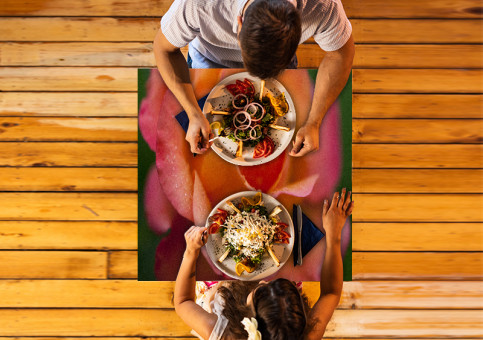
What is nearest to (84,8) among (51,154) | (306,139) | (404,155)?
(51,154)

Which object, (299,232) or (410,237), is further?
(410,237)

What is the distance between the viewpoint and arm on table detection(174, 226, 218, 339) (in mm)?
1511

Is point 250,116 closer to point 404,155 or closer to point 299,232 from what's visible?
point 299,232

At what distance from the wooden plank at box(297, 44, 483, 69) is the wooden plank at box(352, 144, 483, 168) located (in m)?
0.57

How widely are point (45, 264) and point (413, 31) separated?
3.04m

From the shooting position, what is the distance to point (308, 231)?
A: 5.24ft

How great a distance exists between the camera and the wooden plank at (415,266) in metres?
2.42

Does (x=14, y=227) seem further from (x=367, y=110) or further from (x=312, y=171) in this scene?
(x=367, y=110)

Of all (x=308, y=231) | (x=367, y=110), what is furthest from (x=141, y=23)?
(x=308, y=231)

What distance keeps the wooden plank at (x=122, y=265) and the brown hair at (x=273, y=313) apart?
43.3 inches

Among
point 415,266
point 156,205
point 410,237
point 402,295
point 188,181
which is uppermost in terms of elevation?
point 188,181

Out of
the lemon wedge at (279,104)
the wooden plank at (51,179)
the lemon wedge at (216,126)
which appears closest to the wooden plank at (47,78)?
the wooden plank at (51,179)

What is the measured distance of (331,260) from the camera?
5.14ft

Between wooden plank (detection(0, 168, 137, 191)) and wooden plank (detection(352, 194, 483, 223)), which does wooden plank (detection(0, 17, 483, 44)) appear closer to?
wooden plank (detection(0, 168, 137, 191))
